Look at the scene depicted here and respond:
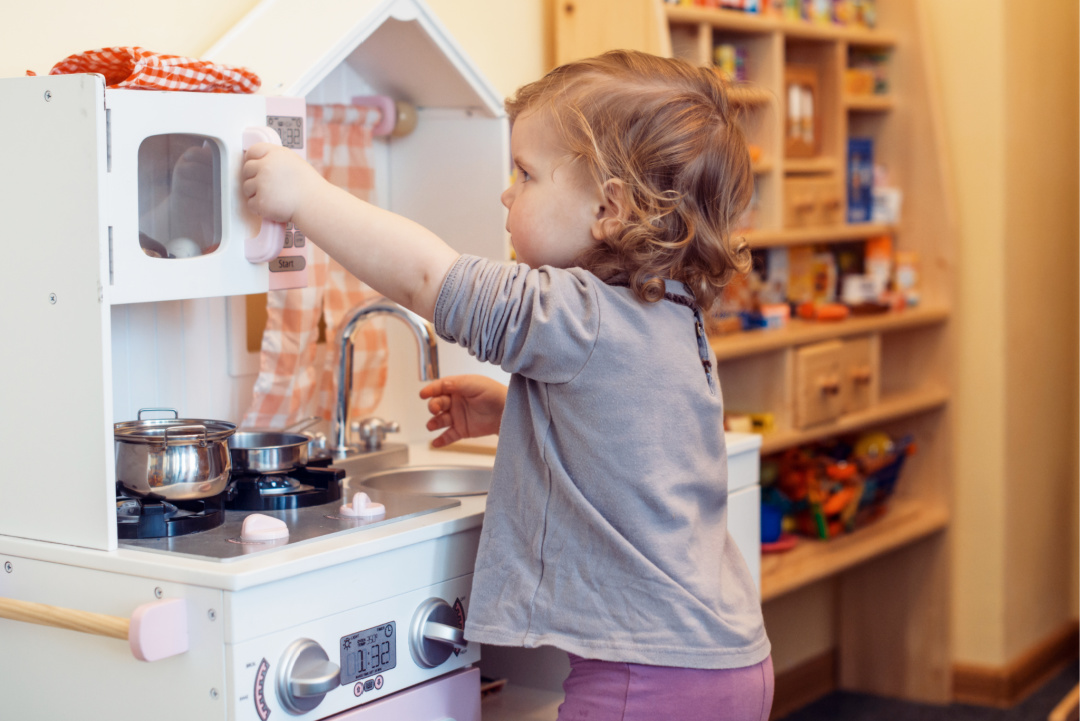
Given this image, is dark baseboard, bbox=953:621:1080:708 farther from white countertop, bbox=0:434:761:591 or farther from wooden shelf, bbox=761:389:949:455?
white countertop, bbox=0:434:761:591

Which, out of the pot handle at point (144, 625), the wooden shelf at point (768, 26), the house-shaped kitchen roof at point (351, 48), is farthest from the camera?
the wooden shelf at point (768, 26)

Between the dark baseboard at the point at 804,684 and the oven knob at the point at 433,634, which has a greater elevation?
the oven knob at the point at 433,634

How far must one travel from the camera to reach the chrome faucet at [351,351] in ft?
4.77

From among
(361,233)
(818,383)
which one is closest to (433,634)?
(361,233)

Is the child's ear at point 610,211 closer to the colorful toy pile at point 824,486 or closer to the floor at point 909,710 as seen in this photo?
the colorful toy pile at point 824,486

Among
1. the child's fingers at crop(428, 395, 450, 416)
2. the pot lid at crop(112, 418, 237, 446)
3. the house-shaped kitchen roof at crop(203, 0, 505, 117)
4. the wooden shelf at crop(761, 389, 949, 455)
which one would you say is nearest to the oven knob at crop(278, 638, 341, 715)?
the pot lid at crop(112, 418, 237, 446)

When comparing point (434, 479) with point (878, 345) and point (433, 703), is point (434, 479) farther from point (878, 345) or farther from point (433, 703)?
point (878, 345)

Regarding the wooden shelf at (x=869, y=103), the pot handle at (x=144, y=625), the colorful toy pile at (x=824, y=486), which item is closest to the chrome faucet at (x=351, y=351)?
the pot handle at (x=144, y=625)

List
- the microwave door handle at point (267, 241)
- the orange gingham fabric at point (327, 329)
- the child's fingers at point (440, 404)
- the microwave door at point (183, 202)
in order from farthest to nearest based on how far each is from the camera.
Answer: the orange gingham fabric at point (327, 329) < the child's fingers at point (440, 404) < the microwave door handle at point (267, 241) < the microwave door at point (183, 202)

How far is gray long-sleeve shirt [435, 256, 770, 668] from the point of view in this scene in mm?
1053

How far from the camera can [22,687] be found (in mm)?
1160

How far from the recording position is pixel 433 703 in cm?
120

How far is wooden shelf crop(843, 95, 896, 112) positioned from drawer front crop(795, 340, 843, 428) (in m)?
0.59

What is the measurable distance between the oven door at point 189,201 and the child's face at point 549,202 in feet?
0.85
